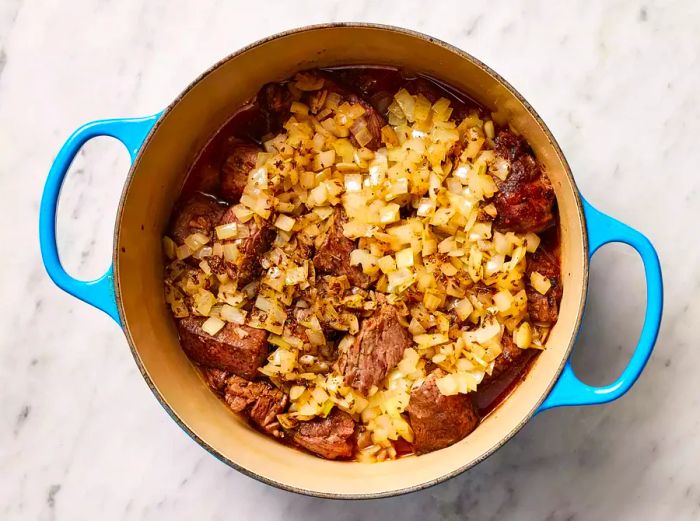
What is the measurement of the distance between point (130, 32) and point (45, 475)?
1606 mm

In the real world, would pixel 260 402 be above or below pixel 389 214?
below

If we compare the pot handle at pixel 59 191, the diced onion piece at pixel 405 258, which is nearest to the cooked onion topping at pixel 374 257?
the diced onion piece at pixel 405 258

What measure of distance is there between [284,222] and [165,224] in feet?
1.46

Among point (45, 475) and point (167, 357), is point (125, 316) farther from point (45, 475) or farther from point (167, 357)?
point (45, 475)

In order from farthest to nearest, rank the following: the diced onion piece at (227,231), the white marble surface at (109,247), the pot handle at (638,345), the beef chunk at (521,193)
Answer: the white marble surface at (109,247) → the diced onion piece at (227,231) → the beef chunk at (521,193) → the pot handle at (638,345)

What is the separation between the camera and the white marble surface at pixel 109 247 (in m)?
2.65

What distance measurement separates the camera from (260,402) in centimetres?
253

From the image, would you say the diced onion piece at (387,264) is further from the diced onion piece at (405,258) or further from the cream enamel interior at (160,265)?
the cream enamel interior at (160,265)

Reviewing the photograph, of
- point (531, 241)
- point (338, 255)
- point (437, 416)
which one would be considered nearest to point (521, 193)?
point (531, 241)

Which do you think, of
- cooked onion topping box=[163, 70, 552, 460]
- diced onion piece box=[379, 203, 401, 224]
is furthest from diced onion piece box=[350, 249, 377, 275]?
diced onion piece box=[379, 203, 401, 224]

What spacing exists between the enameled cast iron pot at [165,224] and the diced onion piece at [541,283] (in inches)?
2.4

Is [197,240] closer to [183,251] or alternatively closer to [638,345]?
[183,251]

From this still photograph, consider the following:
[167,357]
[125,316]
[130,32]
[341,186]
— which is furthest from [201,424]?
[130,32]

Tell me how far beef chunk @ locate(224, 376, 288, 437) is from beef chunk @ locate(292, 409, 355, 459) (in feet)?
0.29
